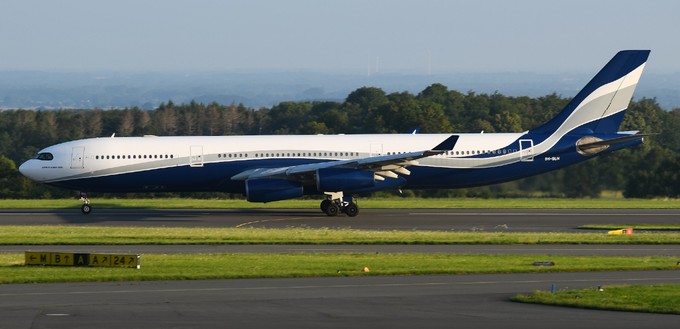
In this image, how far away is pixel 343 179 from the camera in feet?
156

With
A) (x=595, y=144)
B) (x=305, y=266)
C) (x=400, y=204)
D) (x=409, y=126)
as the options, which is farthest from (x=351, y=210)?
(x=409, y=126)

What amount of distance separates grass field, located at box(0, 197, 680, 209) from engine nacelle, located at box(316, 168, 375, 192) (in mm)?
7545

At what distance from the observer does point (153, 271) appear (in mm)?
27500

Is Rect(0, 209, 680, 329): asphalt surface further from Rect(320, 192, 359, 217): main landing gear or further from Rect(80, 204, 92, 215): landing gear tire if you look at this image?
Rect(80, 204, 92, 215): landing gear tire

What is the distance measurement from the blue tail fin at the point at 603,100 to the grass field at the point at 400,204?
5.83 metres

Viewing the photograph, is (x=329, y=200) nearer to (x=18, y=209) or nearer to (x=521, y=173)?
(x=521, y=173)

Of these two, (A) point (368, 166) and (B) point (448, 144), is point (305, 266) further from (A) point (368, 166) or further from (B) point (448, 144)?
(A) point (368, 166)

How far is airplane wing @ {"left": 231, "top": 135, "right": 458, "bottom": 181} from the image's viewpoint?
1811 inches

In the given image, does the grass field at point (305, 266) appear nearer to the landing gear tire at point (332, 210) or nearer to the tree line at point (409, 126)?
the landing gear tire at point (332, 210)

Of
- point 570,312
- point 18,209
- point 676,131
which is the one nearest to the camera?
point 570,312

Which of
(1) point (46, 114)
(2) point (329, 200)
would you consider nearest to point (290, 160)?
(2) point (329, 200)

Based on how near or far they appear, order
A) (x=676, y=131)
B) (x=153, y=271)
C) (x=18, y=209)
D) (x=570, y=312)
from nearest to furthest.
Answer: (x=570, y=312), (x=153, y=271), (x=18, y=209), (x=676, y=131)

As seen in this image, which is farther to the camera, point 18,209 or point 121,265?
point 18,209

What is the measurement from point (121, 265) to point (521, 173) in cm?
2656
